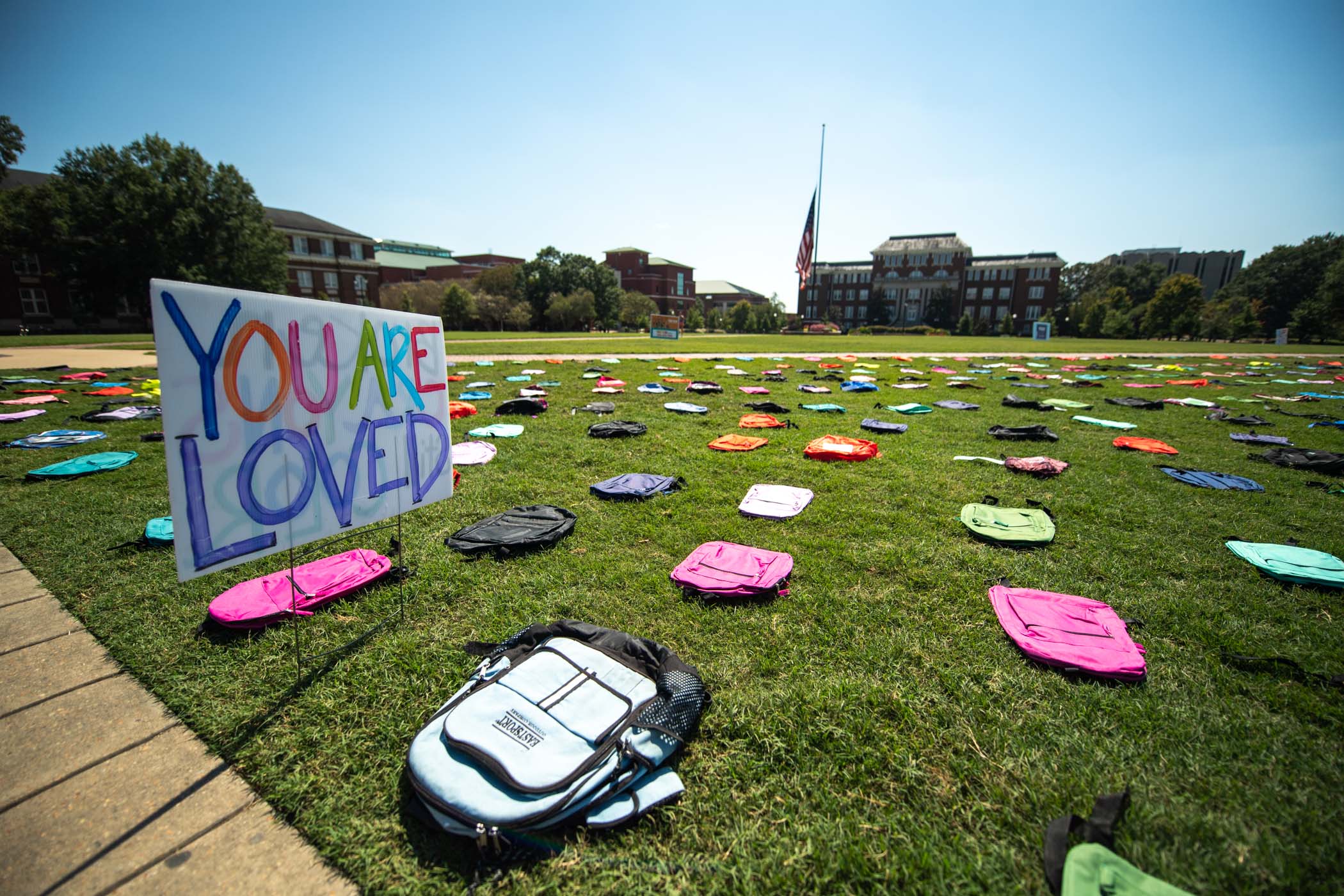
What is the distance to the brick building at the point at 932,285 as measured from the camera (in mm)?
81938

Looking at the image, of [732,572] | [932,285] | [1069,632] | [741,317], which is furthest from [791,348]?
[932,285]

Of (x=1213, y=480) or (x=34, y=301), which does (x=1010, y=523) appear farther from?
(x=34, y=301)

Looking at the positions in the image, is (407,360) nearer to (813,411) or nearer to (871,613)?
(871,613)

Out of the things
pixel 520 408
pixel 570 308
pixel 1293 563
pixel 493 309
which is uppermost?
pixel 570 308

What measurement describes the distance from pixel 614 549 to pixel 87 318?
6505 centimetres

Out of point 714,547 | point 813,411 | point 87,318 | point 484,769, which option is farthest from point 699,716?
point 87,318

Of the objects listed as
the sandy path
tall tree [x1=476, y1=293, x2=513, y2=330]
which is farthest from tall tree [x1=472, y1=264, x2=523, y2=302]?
the sandy path

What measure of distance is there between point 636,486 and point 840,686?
9.13 feet

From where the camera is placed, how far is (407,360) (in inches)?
119

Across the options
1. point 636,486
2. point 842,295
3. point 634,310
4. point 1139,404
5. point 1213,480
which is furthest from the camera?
point 842,295

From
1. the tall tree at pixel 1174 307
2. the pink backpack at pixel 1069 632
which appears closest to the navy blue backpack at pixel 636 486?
the pink backpack at pixel 1069 632

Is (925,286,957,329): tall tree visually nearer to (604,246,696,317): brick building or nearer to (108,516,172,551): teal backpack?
(604,246,696,317): brick building

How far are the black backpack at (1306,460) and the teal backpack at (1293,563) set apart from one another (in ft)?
10.7

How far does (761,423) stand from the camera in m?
7.62
